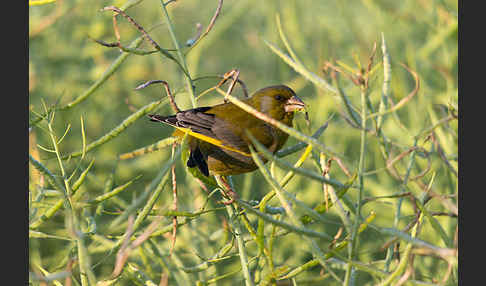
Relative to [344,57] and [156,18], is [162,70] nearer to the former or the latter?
[156,18]

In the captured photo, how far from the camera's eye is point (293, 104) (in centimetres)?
328

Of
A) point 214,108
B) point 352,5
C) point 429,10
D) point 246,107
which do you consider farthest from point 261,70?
point 246,107

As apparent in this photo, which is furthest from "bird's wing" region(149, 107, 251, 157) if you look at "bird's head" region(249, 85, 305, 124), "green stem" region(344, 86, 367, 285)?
"green stem" region(344, 86, 367, 285)

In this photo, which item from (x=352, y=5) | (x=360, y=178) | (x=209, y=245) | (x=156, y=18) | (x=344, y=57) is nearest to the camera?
(x=360, y=178)

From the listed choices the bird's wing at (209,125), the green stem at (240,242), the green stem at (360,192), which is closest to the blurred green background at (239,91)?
the bird's wing at (209,125)

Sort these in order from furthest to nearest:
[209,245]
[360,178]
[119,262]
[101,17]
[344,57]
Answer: [344,57]
[101,17]
[209,245]
[360,178]
[119,262]

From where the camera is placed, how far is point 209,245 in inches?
133

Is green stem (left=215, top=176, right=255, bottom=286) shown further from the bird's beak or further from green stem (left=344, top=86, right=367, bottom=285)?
the bird's beak

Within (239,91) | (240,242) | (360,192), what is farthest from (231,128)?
(239,91)

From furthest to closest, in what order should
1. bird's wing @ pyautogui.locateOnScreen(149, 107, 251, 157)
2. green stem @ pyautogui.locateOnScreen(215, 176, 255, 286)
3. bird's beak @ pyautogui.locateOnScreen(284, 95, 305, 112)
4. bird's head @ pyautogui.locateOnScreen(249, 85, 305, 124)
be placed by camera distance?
bird's head @ pyautogui.locateOnScreen(249, 85, 305, 124), bird's beak @ pyautogui.locateOnScreen(284, 95, 305, 112), bird's wing @ pyautogui.locateOnScreen(149, 107, 251, 157), green stem @ pyautogui.locateOnScreen(215, 176, 255, 286)

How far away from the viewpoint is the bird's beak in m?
3.23

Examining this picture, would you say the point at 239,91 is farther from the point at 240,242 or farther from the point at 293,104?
the point at 240,242

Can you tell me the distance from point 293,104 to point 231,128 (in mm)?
376

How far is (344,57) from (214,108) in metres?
2.70
